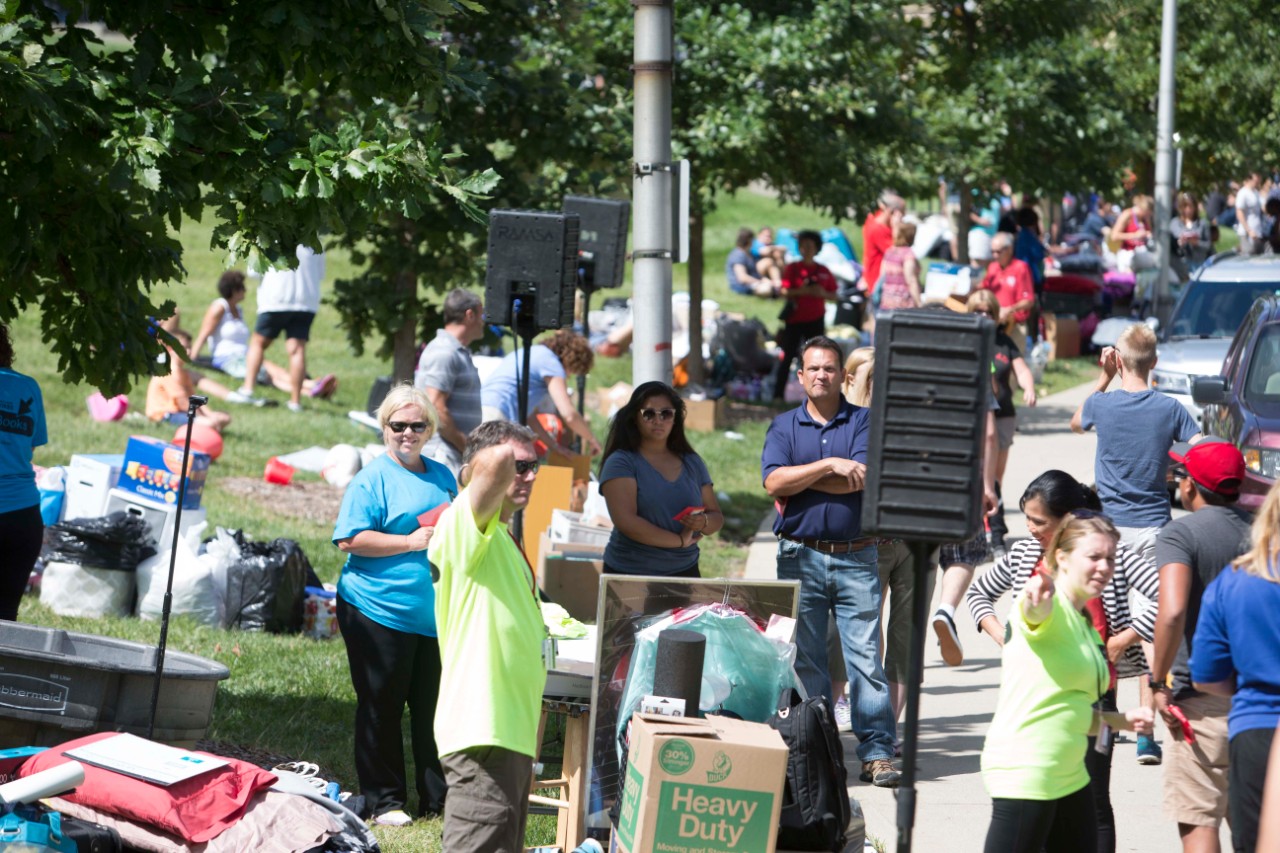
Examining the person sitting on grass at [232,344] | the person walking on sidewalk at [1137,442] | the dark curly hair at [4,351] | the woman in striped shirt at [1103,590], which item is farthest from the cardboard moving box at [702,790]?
the person sitting on grass at [232,344]

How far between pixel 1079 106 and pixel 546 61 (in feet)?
37.2

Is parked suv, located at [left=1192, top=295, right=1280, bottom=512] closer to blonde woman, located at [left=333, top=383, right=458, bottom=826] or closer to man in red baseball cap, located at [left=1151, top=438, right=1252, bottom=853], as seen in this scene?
man in red baseball cap, located at [left=1151, top=438, right=1252, bottom=853]

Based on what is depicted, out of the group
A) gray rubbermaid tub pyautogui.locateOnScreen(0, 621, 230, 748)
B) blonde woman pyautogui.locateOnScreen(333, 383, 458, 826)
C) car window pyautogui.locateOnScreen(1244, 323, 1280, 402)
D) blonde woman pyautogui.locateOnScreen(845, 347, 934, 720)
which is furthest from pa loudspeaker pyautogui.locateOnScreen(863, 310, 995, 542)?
car window pyautogui.locateOnScreen(1244, 323, 1280, 402)

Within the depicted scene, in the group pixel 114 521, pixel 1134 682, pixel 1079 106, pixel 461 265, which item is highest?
pixel 1079 106

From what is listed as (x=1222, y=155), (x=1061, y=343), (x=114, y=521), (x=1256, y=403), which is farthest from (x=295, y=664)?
(x=1222, y=155)

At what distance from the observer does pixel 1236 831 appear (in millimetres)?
4766

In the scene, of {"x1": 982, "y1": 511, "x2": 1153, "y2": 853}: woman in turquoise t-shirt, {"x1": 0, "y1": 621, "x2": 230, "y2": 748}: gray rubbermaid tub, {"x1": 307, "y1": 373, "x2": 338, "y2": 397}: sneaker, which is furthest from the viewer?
{"x1": 307, "y1": 373, "x2": 338, "y2": 397}: sneaker

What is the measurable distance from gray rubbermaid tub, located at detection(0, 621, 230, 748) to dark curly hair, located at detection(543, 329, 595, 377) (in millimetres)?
4808

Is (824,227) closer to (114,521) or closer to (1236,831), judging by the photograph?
(114,521)

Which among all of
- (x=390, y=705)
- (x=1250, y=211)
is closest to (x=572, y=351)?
(x=390, y=705)

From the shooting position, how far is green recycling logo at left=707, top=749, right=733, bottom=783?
209 inches

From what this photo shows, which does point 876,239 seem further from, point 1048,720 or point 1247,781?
point 1247,781

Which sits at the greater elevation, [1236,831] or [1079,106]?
[1079,106]

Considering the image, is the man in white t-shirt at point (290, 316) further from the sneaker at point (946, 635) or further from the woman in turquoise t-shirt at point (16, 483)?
the sneaker at point (946, 635)
